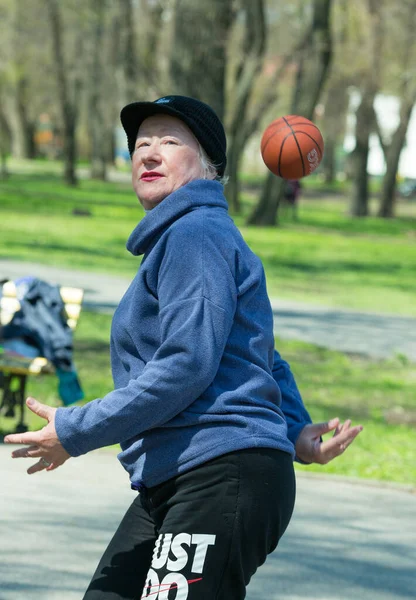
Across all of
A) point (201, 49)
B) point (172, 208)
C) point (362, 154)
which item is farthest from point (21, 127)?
point (172, 208)

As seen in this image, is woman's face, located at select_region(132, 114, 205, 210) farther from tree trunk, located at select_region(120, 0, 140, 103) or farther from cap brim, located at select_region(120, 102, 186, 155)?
tree trunk, located at select_region(120, 0, 140, 103)

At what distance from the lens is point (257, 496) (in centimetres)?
286

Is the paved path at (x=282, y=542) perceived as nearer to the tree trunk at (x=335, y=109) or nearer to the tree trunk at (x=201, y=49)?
the tree trunk at (x=201, y=49)

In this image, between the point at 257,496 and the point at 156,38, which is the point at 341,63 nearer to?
the point at 156,38

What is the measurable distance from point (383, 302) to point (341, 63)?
69.1 feet

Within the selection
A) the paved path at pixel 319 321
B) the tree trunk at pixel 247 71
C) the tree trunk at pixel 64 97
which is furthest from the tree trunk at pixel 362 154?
the paved path at pixel 319 321

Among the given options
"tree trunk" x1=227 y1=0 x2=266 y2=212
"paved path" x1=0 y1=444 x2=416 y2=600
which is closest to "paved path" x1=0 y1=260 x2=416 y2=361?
"paved path" x1=0 y1=444 x2=416 y2=600

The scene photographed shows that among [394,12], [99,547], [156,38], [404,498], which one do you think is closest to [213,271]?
[99,547]

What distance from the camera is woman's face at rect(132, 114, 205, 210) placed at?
308cm

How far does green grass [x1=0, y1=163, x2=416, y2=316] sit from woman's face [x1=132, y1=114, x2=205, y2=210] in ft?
46.8

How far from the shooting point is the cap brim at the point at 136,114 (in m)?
3.06

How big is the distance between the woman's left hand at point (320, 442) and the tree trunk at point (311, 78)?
81.8 ft

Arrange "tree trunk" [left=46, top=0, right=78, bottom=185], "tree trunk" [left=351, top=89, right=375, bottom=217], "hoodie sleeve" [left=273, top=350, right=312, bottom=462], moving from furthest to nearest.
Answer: "tree trunk" [left=46, top=0, right=78, bottom=185]
"tree trunk" [left=351, top=89, right=375, bottom=217]
"hoodie sleeve" [left=273, top=350, right=312, bottom=462]

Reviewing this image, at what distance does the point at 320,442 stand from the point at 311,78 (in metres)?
26.8
